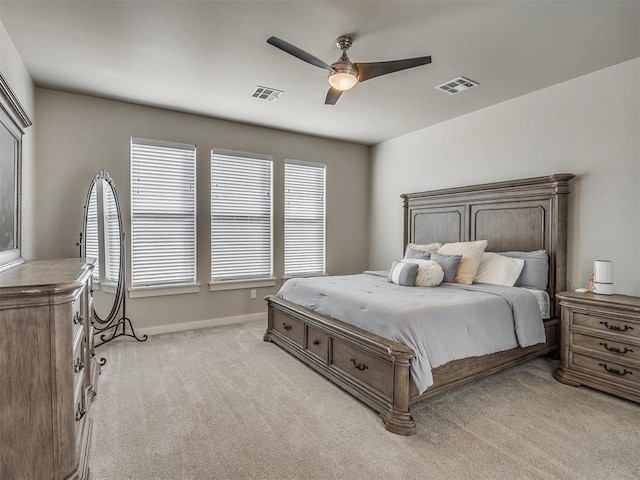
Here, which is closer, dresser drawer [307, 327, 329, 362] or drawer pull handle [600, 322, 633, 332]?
drawer pull handle [600, 322, 633, 332]

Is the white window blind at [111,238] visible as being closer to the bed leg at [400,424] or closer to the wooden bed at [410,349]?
the wooden bed at [410,349]

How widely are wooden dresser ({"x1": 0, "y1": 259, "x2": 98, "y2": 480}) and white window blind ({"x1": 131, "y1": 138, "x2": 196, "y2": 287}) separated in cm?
269

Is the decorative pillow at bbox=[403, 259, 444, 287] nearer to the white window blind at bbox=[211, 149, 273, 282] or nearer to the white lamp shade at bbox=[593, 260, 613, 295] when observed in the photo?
the white lamp shade at bbox=[593, 260, 613, 295]

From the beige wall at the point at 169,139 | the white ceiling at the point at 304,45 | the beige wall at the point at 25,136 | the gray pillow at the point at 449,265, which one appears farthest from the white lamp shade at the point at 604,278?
the beige wall at the point at 25,136

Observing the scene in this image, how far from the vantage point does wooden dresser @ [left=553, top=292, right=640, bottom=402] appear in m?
2.56

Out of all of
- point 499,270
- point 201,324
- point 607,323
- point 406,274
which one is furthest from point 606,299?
point 201,324

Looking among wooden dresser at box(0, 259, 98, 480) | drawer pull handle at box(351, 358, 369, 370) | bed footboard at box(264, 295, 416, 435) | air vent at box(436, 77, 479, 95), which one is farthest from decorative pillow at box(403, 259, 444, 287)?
wooden dresser at box(0, 259, 98, 480)

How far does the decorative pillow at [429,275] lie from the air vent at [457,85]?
1787 millimetres

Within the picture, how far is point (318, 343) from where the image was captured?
3.08 metres

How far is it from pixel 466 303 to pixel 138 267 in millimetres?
3579

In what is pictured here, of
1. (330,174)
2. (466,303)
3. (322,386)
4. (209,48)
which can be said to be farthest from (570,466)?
(330,174)

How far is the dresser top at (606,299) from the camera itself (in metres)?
2.60

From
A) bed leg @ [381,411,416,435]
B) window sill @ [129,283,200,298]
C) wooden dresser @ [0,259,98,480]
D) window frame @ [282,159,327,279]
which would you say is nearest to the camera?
wooden dresser @ [0,259,98,480]

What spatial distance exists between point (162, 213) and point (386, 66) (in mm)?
3102
